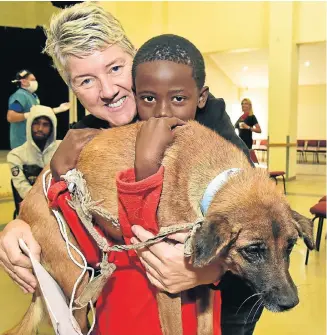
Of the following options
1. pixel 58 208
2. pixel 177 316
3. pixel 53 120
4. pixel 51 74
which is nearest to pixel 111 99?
pixel 58 208

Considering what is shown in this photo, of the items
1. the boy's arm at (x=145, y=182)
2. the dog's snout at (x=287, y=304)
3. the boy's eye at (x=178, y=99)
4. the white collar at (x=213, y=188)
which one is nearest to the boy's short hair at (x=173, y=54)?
the boy's eye at (x=178, y=99)

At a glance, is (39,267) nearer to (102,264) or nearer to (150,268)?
(102,264)

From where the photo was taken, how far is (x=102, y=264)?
1710mm

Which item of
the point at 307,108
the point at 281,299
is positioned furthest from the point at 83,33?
the point at 307,108

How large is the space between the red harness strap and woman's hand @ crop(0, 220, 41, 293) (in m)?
0.21

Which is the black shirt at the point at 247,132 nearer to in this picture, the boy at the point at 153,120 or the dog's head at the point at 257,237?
the boy at the point at 153,120

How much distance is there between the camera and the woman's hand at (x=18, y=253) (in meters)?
1.91

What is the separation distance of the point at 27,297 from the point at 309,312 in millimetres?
3018

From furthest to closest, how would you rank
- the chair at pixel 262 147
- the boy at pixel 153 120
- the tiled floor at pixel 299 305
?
the chair at pixel 262 147, the tiled floor at pixel 299 305, the boy at pixel 153 120

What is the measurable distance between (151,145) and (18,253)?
0.82 metres

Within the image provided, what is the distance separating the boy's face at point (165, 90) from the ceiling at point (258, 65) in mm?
13489

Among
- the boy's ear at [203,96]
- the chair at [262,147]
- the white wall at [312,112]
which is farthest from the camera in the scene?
the white wall at [312,112]

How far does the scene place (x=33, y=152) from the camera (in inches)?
233

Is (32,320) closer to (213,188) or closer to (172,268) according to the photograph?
(172,268)
